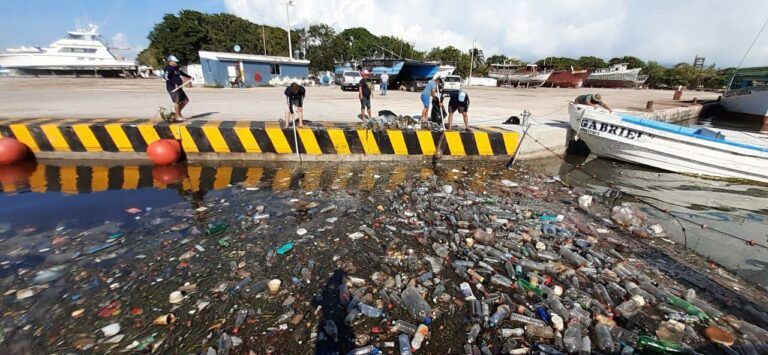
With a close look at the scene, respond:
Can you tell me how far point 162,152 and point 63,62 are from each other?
59.8 meters

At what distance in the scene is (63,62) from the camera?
4566 cm

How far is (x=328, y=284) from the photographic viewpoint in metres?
2.98

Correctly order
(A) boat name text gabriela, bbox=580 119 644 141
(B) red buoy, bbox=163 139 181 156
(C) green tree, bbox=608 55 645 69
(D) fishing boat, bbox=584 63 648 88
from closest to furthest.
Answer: (B) red buoy, bbox=163 139 181 156 → (A) boat name text gabriela, bbox=580 119 644 141 → (D) fishing boat, bbox=584 63 648 88 → (C) green tree, bbox=608 55 645 69

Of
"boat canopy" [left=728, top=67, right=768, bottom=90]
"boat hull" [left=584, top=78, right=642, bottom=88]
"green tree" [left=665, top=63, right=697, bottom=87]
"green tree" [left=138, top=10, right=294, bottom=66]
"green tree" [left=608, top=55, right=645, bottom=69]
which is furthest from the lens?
"green tree" [left=608, top=55, right=645, bottom=69]

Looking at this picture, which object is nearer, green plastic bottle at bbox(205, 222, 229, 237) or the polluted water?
the polluted water

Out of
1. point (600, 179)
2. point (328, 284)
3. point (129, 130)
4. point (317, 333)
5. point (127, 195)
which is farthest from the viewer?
point (600, 179)

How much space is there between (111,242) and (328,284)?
264cm

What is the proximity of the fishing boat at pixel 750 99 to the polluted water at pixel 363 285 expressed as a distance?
63.9ft

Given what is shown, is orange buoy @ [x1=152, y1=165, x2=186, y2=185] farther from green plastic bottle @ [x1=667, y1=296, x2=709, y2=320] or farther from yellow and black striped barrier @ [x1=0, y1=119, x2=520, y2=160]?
green plastic bottle @ [x1=667, y1=296, x2=709, y2=320]

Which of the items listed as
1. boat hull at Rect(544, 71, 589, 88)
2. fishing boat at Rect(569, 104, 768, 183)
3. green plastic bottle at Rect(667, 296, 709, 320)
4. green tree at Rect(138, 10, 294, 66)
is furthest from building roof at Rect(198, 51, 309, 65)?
boat hull at Rect(544, 71, 589, 88)

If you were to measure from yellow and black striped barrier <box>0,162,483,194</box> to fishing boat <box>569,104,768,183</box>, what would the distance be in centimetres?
428

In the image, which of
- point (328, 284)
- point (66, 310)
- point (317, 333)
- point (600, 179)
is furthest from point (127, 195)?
point (600, 179)

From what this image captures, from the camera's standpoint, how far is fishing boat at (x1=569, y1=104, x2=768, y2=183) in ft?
23.3

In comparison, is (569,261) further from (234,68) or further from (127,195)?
(234,68)
